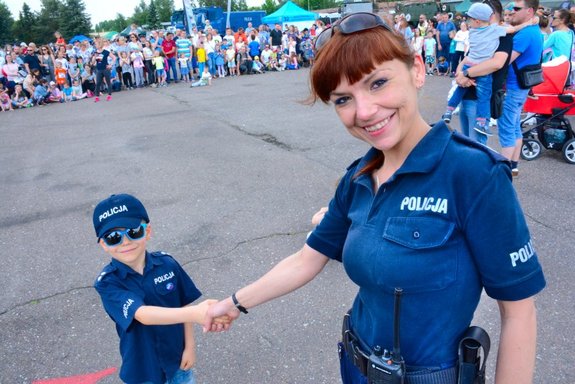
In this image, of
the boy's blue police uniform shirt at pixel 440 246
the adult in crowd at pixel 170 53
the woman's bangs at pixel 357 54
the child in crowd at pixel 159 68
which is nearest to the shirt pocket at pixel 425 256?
the boy's blue police uniform shirt at pixel 440 246

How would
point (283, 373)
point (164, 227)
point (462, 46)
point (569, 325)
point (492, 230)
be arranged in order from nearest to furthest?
point (492, 230)
point (283, 373)
point (569, 325)
point (164, 227)
point (462, 46)

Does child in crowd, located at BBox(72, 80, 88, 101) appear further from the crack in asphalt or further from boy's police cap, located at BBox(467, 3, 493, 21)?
boy's police cap, located at BBox(467, 3, 493, 21)

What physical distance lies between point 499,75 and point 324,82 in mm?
4840

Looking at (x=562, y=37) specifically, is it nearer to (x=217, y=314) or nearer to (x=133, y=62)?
(x=217, y=314)

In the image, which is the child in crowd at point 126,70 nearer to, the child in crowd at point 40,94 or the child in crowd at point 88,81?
the child in crowd at point 88,81

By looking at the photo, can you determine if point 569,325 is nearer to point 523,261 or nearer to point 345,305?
point 345,305

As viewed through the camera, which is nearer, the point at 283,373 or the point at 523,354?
the point at 523,354

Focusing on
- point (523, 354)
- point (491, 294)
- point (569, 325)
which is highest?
point (491, 294)

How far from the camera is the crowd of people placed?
15898 mm

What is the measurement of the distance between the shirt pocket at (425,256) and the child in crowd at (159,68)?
1829cm

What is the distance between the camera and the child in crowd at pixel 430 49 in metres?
16.1

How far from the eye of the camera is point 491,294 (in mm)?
1248

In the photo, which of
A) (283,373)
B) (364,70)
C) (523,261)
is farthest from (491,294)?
(283,373)

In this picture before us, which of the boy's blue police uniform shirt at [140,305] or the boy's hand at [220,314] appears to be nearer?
the boy's hand at [220,314]
